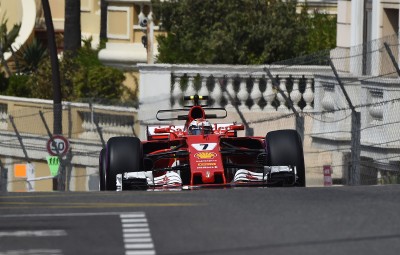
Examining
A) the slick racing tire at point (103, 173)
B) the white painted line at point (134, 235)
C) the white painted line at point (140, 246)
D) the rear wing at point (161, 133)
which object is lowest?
the white painted line at point (140, 246)

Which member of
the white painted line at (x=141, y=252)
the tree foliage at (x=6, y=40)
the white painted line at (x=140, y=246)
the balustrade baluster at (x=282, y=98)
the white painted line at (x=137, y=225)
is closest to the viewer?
the white painted line at (x=141, y=252)

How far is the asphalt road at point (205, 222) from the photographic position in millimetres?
11406

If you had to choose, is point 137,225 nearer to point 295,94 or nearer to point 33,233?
point 33,233

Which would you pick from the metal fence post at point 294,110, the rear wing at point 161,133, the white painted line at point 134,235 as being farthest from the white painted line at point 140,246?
the metal fence post at point 294,110

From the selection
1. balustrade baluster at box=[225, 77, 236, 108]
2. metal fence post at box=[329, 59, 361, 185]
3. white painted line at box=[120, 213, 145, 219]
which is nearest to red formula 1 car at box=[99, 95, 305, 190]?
metal fence post at box=[329, 59, 361, 185]

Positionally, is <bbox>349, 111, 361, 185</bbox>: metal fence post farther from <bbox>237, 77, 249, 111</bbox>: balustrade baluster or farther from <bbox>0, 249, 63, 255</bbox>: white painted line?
<bbox>0, 249, 63, 255</bbox>: white painted line

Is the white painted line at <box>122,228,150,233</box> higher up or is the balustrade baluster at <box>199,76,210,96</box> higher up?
the balustrade baluster at <box>199,76,210,96</box>

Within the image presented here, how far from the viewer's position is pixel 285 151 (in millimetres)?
17875

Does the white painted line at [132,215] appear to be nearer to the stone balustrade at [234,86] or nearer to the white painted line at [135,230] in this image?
the white painted line at [135,230]

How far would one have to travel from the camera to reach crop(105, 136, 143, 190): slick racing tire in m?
17.6

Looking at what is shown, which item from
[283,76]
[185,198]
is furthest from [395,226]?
[283,76]

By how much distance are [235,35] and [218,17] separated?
3.04 feet

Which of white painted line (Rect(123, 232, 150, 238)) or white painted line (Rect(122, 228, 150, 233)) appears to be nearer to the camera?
white painted line (Rect(123, 232, 150, 238))

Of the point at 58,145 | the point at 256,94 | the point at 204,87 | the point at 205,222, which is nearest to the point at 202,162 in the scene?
the point at 205,222
